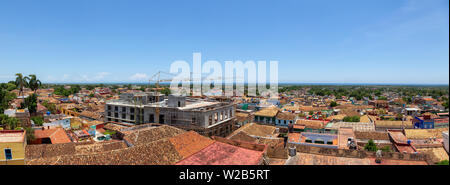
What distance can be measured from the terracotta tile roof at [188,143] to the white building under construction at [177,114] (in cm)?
605

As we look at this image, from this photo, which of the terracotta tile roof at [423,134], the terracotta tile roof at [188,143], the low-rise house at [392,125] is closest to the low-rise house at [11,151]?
the terracotta tile roof at [188,143]

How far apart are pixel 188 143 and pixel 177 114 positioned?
29.2 feet

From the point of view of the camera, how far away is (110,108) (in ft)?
103

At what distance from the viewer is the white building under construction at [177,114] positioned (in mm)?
23078

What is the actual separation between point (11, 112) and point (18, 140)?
20.9 m

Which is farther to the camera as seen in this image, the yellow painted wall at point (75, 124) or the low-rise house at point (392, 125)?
the low-rise house at point (392, 125)

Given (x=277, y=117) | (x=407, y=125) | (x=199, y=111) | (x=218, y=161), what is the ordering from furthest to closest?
(x=277, y=117) < (x=407, y=125) < (x=199, y=111) < (x=218, y=161)

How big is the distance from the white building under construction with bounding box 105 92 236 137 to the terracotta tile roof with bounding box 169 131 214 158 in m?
6.05

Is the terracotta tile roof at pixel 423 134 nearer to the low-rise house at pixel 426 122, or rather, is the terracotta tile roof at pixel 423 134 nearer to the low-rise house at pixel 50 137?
the low-rise house at pixel 426 122

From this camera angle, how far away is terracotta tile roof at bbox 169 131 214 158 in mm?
14484

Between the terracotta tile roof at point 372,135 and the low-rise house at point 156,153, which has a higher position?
the low-rise house at point 156,153
